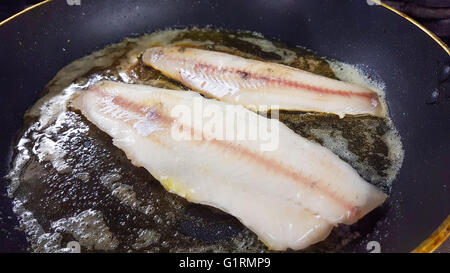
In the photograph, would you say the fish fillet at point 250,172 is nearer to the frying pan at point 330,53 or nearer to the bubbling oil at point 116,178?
the bubbling oil at point 116,178

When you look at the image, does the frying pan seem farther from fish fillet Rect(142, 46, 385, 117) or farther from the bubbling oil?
fish fillet Rect(142, 46, 385, 117)

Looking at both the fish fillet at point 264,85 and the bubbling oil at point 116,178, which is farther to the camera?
the fish fillet at point 264,85

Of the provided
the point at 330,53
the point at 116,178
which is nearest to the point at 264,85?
the point at 330,53

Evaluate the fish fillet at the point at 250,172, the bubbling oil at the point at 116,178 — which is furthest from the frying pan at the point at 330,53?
the fish fillet at the point at 250,172

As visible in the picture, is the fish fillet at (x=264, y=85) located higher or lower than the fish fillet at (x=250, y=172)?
higher

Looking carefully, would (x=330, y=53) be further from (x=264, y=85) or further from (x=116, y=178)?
(x=116, y=178)
